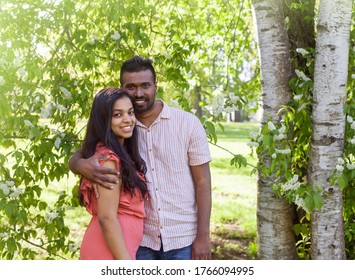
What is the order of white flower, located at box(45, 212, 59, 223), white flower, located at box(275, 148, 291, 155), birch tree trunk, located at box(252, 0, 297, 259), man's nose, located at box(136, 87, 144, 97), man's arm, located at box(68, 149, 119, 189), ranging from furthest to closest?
1. white flower, located at box(45, 212, 59, 223)
2. birch tree trunk, located at box(252, 0, 297, 259)
3. white flower, located at box(275, 148, 291, 155)
4. man's nose, located at box(136, 87, 144, 97)
5. man's arm, located at box(68, 149, 119, 189)

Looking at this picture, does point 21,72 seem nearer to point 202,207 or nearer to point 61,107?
point 61,107

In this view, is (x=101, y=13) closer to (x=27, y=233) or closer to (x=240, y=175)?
(x=27, y=233)

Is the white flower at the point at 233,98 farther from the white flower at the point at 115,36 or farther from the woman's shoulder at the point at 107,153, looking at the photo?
the woman's shoulder at the point at 107,153

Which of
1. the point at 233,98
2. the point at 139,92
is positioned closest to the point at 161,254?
the point at 139,92

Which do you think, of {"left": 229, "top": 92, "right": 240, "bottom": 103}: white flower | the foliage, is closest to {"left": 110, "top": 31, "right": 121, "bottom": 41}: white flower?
the foliage

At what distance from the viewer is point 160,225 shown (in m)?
2.74

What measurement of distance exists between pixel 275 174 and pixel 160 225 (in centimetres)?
111

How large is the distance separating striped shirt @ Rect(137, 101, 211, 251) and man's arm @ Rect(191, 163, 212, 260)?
43 mm

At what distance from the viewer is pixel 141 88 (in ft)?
8.96

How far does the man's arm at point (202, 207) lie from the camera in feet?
9.08

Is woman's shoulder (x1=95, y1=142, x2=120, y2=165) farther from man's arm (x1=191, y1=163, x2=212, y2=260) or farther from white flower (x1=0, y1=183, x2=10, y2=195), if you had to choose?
white flower (x1=0, y1=183, x2=10, y2=195)

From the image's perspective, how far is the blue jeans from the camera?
2787 mm
